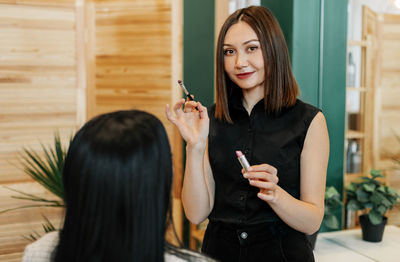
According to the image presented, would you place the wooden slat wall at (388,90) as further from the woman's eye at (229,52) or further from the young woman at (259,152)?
the woman's eye at (229,52)

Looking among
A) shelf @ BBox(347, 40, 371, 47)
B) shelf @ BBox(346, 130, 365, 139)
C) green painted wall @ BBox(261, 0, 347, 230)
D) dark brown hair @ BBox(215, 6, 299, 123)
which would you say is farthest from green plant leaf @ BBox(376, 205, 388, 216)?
dark brown hair @ BBox(215, 6, 299, 123)

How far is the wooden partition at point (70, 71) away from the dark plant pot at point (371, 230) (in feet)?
4.60

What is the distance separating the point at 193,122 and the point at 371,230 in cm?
122

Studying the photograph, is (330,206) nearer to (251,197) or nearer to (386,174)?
(386,174)

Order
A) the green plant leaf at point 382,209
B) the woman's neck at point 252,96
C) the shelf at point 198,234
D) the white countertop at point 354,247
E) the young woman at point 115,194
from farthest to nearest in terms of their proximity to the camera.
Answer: the shelf at point 198,234
the green plant leaf at point 382,209
the white countertop at point 354,247
the woman's neck at point 252,96
the young woman at point 115,194

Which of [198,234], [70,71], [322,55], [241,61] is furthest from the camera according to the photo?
[198,234]

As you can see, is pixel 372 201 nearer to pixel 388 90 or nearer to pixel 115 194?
pixel 388 90

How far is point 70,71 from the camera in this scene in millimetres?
2941

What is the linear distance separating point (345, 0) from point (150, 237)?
188cm

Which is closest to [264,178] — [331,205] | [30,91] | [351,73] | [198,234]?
[331,205]

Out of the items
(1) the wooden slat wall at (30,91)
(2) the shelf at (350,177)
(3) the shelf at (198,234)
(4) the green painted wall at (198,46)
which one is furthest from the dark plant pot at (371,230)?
(1) the wooden slat wall at (30,91)

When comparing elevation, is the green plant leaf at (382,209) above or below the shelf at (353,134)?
below

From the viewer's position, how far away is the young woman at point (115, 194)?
787 mm

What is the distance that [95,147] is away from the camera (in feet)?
2.63
